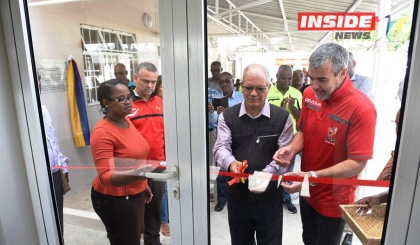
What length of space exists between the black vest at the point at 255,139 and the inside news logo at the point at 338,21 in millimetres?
437

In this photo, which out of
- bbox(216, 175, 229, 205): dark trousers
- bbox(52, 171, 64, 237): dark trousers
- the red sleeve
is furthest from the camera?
bbox(52, 171, 64, 237): dark trousers

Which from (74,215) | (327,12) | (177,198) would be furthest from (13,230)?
(327,12)

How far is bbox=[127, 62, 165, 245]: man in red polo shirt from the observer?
4.20 feet

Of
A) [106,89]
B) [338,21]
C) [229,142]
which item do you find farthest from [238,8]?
[106,89]

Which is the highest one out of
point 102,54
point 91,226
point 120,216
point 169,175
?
point 102,54

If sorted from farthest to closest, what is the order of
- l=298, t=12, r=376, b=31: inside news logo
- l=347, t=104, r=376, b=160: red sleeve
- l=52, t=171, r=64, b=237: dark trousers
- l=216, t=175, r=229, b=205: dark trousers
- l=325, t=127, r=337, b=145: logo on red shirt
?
l=52, t=171, r=64, b=237: dark trousers, l=216, t=175, r=229, b=205: dark trousers, l=325, t=127, r=337, b=145: logo on red shirt, l=347, t=104, r=376, b=160: red sleeve, l=298, t=12, r=376, b=31: inside news logo

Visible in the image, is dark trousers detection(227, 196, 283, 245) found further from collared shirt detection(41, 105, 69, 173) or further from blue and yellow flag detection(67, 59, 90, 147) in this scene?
collared shirt detection(41, 105, 69, 173)

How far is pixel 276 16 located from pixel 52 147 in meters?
1.43

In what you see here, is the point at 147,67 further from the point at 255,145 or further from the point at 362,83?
the point at 362,83

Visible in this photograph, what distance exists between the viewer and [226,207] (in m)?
1.49

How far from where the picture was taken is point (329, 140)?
46.7 inches

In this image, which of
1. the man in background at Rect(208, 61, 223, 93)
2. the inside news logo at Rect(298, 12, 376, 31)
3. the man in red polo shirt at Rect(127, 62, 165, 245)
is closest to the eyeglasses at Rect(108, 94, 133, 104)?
the man in red polo shirt at Rect(127, 62, 165, 245)

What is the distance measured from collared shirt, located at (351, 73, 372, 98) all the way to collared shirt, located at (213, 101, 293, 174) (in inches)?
13.5

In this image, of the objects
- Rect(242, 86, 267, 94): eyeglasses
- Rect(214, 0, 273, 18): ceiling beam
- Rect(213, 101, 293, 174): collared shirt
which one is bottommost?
Rect(213, 101, 293, 174): collared shirt
